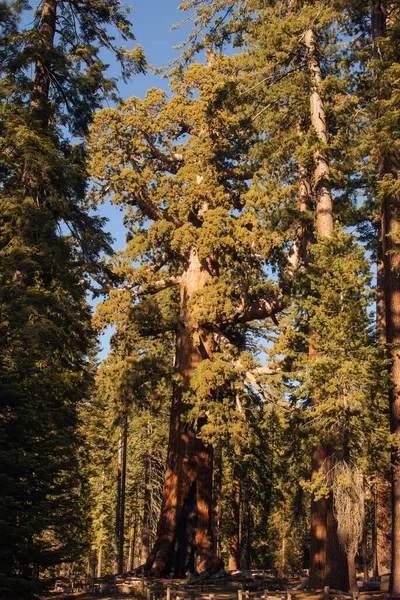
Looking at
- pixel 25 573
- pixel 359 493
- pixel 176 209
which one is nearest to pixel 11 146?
pixel 176 209

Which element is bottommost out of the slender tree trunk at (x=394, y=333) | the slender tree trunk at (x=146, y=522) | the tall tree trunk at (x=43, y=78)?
the slender tree trunk at (x=146, y=522)

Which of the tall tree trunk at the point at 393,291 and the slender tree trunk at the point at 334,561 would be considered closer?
the tall tree trunk at the point at 393,291

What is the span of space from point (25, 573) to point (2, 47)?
A: 41.6 feet

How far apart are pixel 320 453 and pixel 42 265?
8271 millimetres

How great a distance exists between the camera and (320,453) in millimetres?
14906

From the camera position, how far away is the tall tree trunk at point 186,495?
1802cm

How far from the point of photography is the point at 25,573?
32.9ft

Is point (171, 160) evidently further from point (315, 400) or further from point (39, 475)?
point (39, 475)

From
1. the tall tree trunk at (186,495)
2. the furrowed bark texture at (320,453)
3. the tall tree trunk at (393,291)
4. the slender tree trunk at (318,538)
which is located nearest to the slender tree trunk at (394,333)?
the tall tree trunk at (393,291)

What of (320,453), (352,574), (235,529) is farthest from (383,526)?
(235,529)

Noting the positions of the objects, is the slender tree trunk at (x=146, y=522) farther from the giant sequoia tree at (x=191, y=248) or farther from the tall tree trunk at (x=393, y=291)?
the tall tree trunk at (x=393, y=291)

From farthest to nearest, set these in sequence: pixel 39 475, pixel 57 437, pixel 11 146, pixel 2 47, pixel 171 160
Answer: pixel 171 160, pixel 2 47, pixel 11 146, pixel 57 437, pixel 39 475

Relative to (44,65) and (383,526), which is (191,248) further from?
(383,526)

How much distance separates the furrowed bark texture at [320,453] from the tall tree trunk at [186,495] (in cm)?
452
